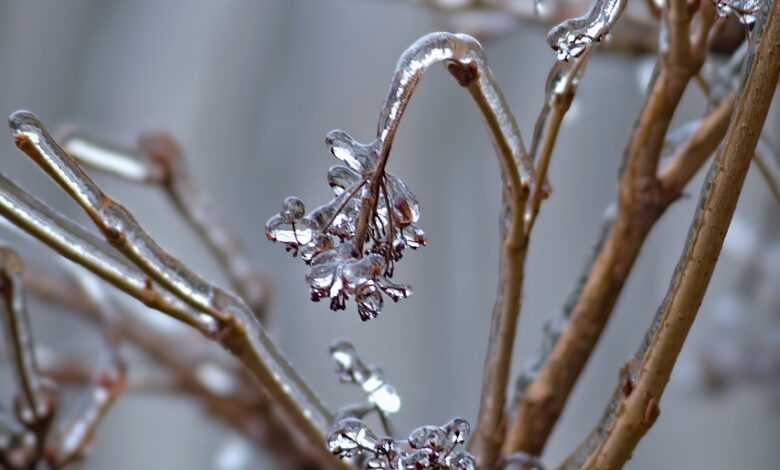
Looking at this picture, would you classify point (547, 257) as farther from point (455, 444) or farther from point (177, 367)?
point (455, 444)

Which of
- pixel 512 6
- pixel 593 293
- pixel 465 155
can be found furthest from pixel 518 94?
pixel 593 293

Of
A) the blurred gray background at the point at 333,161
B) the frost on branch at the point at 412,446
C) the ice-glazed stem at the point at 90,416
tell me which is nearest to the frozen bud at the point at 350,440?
the frost on branch at the point at 412,446

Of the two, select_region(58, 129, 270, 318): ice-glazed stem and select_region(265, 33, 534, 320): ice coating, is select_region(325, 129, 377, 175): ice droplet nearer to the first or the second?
select_region(265, 33, 534, 320): ice coating

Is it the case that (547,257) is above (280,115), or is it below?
below

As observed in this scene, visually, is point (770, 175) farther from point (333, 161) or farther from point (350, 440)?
point (333, 161)

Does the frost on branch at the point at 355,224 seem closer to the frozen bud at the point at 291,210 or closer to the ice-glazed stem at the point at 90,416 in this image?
the frozen bud at the point at 291,210

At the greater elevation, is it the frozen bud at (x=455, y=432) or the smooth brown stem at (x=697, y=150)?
the smooth brown stem at (x=697, y=150)
